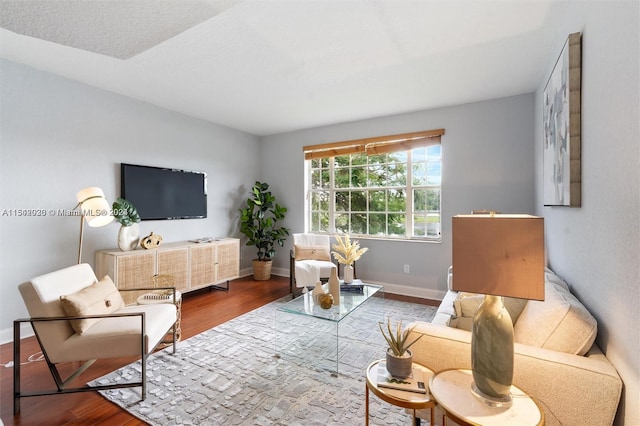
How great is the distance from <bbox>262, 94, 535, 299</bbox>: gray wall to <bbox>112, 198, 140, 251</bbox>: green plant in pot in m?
2.97

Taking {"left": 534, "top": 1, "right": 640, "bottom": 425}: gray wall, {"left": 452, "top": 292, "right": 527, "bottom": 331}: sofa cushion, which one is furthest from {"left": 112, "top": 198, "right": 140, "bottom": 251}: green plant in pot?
{"left": 534, "top": 1, "right": 640, "bottom": 425}: gray wall

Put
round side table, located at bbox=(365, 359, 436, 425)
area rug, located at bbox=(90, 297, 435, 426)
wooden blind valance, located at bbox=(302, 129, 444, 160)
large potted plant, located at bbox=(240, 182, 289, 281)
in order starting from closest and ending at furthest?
1. round side table, located at bbox=(365, 359, 436, 425)
2. area rug, located at bbox=(90, 297, 435, 426)
3. wooden blind valance, located at bbox=(302, 129, 444, 160)
4. large potted plant, located at bbox=(240, 182, 289, 281)

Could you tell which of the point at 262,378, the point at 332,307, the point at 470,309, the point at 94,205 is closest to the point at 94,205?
the point at 94,205

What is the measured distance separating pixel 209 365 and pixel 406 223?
9.99 feet

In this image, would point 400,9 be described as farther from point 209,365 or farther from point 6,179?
point 6,179

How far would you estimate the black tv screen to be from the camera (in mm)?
3611

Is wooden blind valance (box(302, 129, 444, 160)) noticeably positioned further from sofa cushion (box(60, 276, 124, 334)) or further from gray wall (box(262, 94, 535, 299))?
sofa cushion (box(60, 276, 124, 334))

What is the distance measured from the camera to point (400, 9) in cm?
193

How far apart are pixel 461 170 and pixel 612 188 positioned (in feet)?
8.92

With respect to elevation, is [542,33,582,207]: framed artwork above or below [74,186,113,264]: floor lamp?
above

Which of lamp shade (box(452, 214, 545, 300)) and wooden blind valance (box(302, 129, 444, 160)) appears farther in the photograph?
wooden blind valance (box(302, 129, 444, 160))

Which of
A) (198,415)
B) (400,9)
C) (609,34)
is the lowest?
(198,415)

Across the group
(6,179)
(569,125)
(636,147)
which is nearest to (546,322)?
(636,147)

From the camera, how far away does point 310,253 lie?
421 cm
